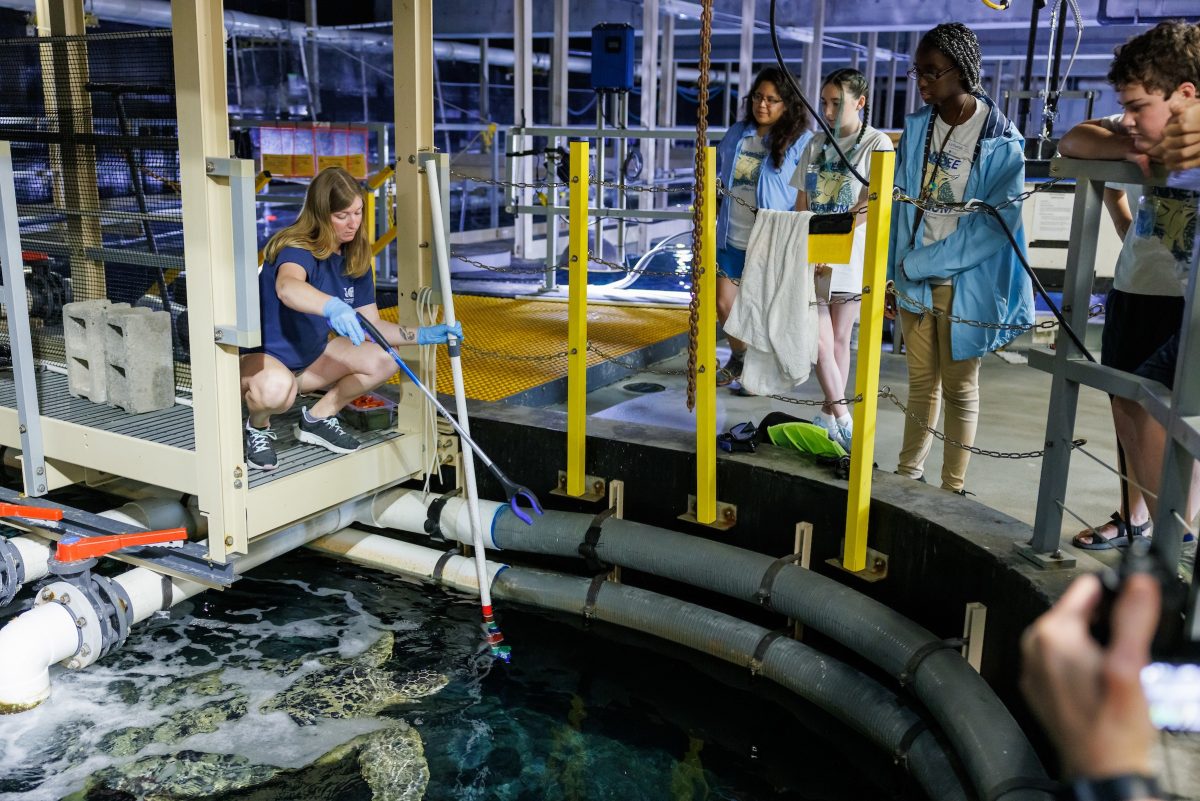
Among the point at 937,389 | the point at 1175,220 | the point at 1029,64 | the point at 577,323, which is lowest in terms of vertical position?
the point at 937,389

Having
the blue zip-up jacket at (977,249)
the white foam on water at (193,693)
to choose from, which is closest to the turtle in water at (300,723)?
the white foam on water at (193,693)

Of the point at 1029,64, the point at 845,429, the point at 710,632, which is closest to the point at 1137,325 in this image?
the point at 845,429

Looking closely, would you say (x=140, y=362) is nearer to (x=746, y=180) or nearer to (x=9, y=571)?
(x=9, y=571)

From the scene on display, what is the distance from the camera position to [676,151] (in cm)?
2406

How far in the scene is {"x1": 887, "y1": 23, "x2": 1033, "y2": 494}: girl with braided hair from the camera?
3.76m

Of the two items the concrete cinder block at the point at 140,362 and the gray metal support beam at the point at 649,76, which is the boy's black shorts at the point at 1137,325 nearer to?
the concrete cinder block at the point at 140,362

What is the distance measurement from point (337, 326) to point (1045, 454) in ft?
7.96

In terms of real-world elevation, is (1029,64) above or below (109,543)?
above

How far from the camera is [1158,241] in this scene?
3029 mm

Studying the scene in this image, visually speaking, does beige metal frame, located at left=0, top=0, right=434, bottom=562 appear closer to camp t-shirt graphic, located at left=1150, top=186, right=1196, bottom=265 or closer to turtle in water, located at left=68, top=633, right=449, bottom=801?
turtle in water, located at left=68, top=633, right=449, bottom=801

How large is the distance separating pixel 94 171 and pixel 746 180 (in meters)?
2.92

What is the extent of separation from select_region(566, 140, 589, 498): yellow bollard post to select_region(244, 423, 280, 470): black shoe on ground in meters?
1.24

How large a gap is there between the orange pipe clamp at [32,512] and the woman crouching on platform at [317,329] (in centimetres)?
79

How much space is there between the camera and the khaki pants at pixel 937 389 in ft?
13.2
